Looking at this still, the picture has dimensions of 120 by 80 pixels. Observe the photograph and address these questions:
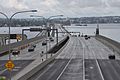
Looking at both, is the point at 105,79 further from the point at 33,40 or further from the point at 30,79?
the point at 33,40

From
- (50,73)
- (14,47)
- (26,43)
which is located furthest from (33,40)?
(50,73)

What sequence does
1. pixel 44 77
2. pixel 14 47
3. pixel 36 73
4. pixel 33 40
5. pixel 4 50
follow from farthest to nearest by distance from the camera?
pixel 33 40 < pixel 14 47 < pixel 4 50 < pixel 36 73 < pixel 44 77

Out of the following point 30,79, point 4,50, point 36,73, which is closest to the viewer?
point 30,79

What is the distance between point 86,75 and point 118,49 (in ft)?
160

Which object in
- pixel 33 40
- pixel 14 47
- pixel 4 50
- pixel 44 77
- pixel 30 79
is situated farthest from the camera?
pixel 33 40

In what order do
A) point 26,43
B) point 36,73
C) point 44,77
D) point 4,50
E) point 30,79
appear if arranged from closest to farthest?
1. point 30,79
2. point 44,77
3. point 36,73
4. point 4,50
5. point 26,43

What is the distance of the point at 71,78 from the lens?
148 ft

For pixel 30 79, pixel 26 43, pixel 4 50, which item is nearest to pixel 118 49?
pixel 4 50

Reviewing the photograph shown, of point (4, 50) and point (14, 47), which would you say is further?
point (14, 47)

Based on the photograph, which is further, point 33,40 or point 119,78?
point 33,40

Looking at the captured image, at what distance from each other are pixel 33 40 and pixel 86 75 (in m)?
99.3

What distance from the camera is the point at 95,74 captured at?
163 ft

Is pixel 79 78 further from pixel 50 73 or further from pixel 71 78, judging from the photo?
pixel 50 73

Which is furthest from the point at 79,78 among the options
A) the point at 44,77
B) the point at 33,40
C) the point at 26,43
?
the point at 33,40
